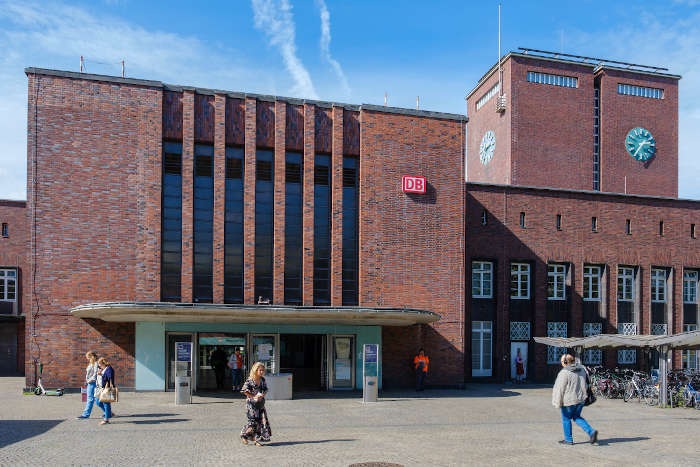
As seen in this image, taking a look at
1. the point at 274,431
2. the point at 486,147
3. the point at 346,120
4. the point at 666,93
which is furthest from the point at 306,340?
the point at 666,93

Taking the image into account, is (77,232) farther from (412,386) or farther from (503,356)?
(503,356)

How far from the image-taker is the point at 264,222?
22.6 metres

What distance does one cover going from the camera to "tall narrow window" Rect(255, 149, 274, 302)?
22438 millimetres

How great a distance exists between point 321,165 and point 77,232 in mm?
8702

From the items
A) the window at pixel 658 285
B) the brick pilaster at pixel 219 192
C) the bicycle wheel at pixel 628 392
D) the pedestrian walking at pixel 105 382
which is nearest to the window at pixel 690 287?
the window at pixel 658 285

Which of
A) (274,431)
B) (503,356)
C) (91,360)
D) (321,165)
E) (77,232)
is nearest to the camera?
(274,431)

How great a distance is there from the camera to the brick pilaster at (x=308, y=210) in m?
22.7

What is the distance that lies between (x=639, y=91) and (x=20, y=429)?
40445mm

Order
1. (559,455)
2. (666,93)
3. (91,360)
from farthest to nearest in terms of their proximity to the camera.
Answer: (666,93), (91,360), (559,455)

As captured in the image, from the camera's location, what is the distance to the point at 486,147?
42969 mm

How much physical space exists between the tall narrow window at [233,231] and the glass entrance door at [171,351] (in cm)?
183

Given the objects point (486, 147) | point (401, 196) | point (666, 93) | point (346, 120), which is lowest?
point (401, 196)

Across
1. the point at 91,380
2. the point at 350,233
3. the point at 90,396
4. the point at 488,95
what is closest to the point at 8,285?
the point at 350,233

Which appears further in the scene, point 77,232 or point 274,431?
point 77,232
